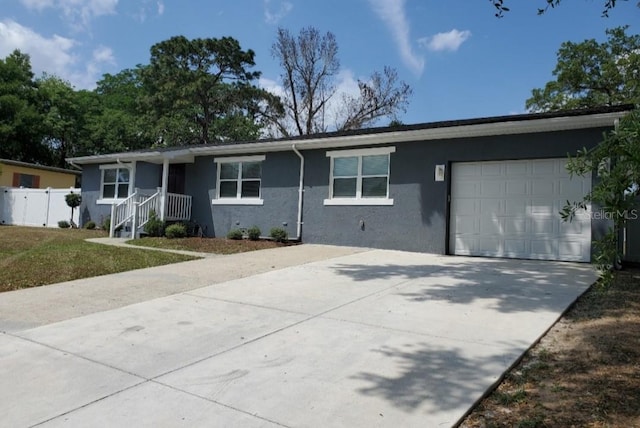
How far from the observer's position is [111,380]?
378 cm

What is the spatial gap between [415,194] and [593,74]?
2112 cm

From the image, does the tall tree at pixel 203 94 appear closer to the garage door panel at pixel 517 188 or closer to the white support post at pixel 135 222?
the white support post at pixel 135 222

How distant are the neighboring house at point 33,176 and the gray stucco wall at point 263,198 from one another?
46.0 ft

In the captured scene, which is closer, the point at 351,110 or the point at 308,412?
the point at 308,412

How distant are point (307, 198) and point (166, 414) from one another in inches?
422

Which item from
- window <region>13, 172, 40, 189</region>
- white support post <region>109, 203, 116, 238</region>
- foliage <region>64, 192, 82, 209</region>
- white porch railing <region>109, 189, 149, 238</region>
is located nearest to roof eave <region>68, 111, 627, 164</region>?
white porch railing <region>109, 189, 149, 238</region>

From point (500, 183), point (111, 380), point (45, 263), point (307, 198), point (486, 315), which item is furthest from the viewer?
point (307, 198)

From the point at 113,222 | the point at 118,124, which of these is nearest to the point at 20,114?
the point at 118,124

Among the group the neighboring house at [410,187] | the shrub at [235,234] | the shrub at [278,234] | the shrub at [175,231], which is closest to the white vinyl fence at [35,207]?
the neighboring house at [410,187]

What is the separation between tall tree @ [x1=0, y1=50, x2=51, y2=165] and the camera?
113 ft

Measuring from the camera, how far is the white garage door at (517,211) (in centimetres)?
995

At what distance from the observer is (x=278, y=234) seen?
1357cm

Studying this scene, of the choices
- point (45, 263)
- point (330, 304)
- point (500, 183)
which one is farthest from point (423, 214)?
point (45, 263)

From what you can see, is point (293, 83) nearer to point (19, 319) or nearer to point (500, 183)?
point (500, 183)
